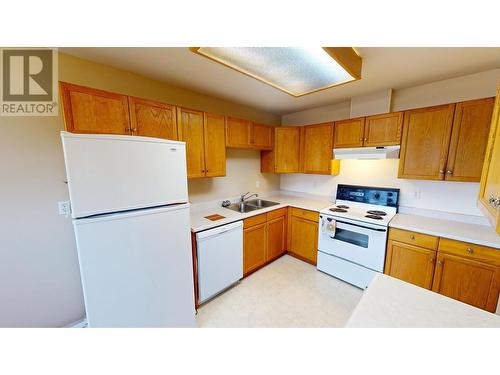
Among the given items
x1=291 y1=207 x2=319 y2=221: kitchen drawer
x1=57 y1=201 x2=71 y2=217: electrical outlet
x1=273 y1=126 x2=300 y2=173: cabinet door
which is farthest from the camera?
x1=273 y1=126 x2=300 y2=173: cabinet door

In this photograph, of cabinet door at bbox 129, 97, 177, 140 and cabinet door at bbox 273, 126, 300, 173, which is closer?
cabinet door at bbox 129, 97, 177, 140

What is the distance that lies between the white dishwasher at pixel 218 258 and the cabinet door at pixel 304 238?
39.5 inches

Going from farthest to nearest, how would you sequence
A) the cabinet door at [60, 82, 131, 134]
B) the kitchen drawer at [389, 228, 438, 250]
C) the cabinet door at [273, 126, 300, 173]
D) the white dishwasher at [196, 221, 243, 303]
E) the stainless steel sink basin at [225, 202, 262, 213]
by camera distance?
1. the cabinet door at [273, 126, 300, 173]
2. the stainless steel sink basin at [225, 202, 262, 213]
3. the white dishwasher at [196, 221, 243, 303]
4. the kitchen drawer at [389, 228, 438, 250]
5. the cabinet door at [60, 82, 131, 134]

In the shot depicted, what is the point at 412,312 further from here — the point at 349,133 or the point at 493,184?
the point at 349,133

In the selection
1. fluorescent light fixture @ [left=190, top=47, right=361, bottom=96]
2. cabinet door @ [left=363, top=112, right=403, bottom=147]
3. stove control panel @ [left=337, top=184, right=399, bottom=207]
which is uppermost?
fluorescent light fixture @ [left=190, top=47, right=361, bottom=96]

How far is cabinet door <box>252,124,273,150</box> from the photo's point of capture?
8.61 ft

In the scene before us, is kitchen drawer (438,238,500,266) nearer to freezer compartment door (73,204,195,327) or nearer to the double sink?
the double sink

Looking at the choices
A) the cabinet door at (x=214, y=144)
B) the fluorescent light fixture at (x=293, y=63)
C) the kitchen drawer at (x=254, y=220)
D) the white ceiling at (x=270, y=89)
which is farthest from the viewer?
the kitchen drawer at (x=254, y=220)

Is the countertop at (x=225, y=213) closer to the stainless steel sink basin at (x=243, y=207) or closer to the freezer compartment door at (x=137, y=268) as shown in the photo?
the stainless steel sink basin at (x=243, y=207)

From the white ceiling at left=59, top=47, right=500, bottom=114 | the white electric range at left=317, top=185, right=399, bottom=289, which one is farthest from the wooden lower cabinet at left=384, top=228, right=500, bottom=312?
the white ceiling at left=59, top=47, right=500, bottom=114

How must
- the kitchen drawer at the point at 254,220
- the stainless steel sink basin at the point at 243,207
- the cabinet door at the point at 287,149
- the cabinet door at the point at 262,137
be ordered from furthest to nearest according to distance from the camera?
the cabinet door at the point at 287,149 < the stainless steel sink basin at the point at 243,207 < the cabinet door at the point at 262,137 < the kitchen drawer at the point at 254,220

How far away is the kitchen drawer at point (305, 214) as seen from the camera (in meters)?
2.51

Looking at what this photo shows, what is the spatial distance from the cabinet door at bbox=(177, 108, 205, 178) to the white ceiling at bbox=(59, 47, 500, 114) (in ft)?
1.23

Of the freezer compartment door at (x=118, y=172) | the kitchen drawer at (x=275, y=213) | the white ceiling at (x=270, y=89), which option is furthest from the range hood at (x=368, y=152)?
the freezer compartment door at (x=118, y=172)
